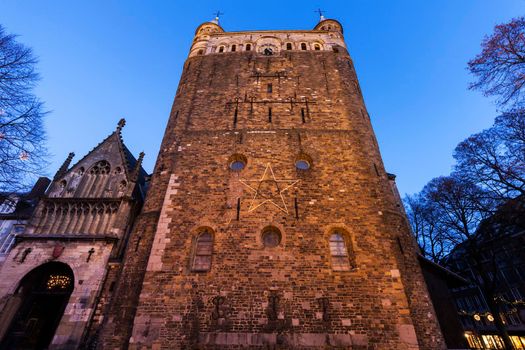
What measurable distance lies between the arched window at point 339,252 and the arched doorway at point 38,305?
11.6 meters

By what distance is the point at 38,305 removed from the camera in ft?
42.2

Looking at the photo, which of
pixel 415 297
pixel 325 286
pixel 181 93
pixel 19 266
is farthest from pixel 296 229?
pixel 19 266

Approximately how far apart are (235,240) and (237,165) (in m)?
3.93

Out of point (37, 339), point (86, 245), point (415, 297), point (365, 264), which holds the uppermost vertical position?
point (86, 245)

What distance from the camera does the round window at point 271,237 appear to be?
1044cm

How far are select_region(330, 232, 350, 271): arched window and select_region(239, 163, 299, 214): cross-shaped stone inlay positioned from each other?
2170 mm

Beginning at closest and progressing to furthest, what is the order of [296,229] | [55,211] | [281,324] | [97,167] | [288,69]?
[281,324] → [296,229] → [55,211] → [97,167] → [288,69]

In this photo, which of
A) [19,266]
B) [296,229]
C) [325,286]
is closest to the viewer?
[325,286]

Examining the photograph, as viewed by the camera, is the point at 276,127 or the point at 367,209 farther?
the point at 276,127

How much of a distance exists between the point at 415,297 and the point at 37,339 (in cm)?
1648

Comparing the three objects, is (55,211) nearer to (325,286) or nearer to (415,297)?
(325,286)

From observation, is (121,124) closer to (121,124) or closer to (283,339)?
(121,124)

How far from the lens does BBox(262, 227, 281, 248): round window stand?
10438 mm

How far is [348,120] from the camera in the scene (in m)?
14.5
